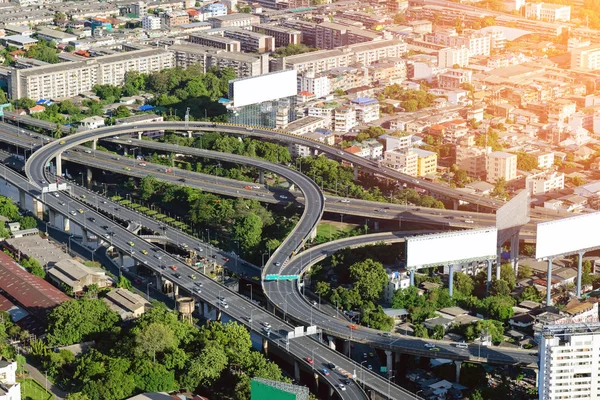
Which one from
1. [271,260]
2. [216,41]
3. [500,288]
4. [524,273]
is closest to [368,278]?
[271,260]

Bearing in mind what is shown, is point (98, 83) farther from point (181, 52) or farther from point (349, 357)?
point (349, 357)

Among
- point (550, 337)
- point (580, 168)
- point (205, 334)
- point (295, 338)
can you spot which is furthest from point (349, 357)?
point (580, 168)

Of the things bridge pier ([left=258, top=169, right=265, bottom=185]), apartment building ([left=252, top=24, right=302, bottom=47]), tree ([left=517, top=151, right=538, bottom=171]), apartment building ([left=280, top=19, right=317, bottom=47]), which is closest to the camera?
bridge pier ([left=258, top=169, right=265, bottom=185])

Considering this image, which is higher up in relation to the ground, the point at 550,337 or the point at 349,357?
the point at 550,337

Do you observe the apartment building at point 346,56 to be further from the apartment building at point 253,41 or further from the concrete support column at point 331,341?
the concrete support column at point 331,341

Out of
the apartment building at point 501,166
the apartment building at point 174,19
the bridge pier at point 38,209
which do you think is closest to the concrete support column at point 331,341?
the apartment building at point 501,166

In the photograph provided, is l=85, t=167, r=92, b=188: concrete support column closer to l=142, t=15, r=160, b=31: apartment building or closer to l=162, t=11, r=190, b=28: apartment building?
l=142, t=15, r=160, b=31: apartment building

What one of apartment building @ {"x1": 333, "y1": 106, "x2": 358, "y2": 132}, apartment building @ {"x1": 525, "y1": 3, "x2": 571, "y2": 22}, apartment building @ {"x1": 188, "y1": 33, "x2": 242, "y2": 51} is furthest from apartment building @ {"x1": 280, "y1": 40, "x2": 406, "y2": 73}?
apartment building @ {"x1": 525, "y1": 3, "x2": 571, "y2": 22}
